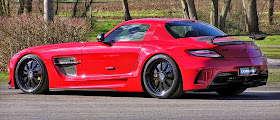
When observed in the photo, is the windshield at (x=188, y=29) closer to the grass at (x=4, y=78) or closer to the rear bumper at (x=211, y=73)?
the rear bumper at (x=211, y=73)

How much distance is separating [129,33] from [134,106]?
1826 millimetres

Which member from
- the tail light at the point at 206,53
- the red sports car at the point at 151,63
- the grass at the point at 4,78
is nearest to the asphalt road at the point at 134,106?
the red sports car at the point at 151,63

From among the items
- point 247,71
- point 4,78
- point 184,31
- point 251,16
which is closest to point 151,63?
point 184,31

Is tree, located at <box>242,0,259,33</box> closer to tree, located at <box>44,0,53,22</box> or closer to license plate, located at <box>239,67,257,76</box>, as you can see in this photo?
tree, located at <box>44,0,53,22</box>

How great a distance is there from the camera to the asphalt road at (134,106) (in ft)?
26.1

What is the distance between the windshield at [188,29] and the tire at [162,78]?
21.7 inches

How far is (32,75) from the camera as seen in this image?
427 inches

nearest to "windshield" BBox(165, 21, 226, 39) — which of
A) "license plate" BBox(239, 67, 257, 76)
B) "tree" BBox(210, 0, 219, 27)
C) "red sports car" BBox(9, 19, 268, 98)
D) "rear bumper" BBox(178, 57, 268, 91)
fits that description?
"red sports car" BBox(9, 19, 268, 98)

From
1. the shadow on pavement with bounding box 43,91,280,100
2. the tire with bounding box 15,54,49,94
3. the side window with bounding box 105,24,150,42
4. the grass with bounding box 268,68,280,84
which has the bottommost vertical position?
the grass with bounding box 268,68,280,84

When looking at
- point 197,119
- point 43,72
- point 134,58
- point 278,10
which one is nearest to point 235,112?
point 197,119

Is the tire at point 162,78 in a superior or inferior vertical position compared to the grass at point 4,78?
superior

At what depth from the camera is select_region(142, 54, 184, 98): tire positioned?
9.45 metres

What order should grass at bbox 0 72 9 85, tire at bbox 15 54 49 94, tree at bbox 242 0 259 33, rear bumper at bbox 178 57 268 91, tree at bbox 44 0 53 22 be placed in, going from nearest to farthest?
rear bumper at bbox 178 57 268 91 < tire at bbox 15 54 49 94 < grass at bbox 0 72 9 85 < tree at bbox 44 0 53 22 < tree at bbox 242 0 259 33

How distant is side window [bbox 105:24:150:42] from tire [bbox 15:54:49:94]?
1281 millimetres
